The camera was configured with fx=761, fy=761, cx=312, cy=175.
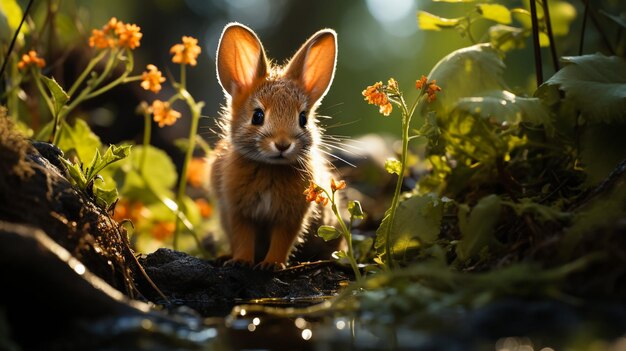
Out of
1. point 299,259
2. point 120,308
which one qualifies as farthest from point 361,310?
point 299,259

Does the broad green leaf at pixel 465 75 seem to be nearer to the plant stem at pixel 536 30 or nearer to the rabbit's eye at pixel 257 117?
the plant stem at pixel 536 30

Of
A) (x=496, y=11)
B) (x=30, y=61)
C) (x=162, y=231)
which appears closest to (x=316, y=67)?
(x=496, y=11)

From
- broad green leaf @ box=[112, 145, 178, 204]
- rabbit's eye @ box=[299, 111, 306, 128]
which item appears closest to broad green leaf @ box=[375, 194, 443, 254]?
rabbit's eye @ box=[299, 111, 306, 128]

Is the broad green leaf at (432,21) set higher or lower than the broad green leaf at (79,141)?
higher

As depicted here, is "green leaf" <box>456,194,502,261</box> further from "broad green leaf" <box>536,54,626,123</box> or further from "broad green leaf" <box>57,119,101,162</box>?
"broad green leaf" <box>57,119,101,162</box>

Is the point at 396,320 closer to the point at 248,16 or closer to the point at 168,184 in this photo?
the point at 168,184

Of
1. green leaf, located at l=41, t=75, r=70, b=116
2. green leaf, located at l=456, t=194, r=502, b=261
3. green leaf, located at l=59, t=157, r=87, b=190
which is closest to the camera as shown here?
green leaf, located at l=456, t=194, r=502, b=261

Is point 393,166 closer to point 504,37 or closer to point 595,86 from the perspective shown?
point 595,86

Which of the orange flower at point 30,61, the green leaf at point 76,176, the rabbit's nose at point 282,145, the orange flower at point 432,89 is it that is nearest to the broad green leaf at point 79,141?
the orange flower at point 30,61
